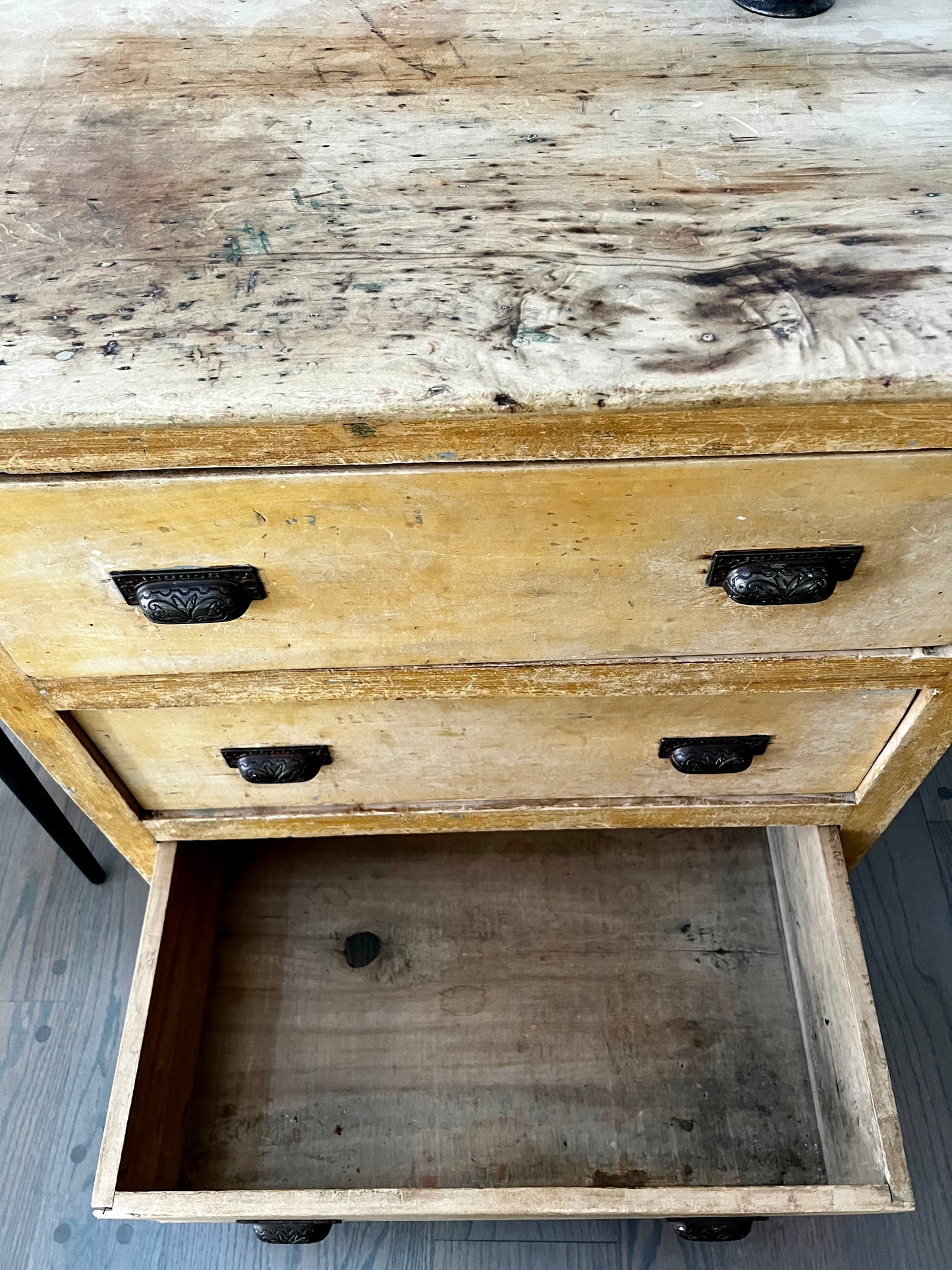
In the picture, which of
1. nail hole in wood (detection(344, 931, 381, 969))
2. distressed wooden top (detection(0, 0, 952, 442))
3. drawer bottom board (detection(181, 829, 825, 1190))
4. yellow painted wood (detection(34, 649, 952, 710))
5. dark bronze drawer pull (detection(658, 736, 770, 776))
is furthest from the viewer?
nail hole in wood (detection(344, 931, 381, 969))

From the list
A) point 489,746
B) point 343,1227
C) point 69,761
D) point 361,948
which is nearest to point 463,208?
point 489,746

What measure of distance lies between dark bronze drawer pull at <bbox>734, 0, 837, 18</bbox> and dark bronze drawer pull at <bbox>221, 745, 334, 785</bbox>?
67 cm

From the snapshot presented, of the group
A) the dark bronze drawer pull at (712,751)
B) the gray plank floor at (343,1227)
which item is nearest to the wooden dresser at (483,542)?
the dark bronze drawer pull at (712,751)

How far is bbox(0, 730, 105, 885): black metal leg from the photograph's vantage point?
103cm

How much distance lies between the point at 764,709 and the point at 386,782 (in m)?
0.33

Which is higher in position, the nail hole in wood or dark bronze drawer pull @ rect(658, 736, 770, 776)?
dark bronze drawer pull @ rect(658, 736, 770, 776)

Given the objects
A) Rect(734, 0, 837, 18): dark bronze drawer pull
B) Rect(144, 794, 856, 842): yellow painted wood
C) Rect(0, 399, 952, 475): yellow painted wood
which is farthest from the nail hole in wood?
Rect(734, 0, 837, 18): dark bronze drawer pull

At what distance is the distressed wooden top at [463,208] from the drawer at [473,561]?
0.20ft

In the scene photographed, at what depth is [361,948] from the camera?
1035mm

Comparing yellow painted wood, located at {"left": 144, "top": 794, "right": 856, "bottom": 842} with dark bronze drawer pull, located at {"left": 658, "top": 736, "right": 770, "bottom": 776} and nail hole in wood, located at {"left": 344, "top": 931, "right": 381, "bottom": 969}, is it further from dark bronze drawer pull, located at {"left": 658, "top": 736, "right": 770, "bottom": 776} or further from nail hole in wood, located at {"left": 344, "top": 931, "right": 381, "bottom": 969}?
nail hole in wood, located at {"left": 344, "top": 931, "right": 381, "bottom": 969}

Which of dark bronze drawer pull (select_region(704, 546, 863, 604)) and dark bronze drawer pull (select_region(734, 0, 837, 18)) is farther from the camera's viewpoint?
dark bronze drawer pull (select_region(734, 0, 837, 18))

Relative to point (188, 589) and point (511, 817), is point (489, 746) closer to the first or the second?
point (511, 817)

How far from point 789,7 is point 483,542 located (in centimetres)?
50

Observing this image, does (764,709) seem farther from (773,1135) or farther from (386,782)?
(773,1135)
